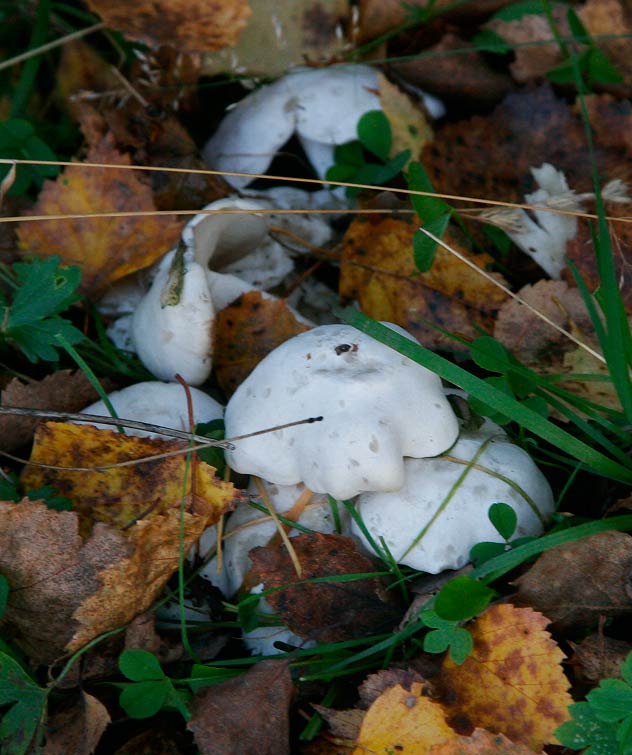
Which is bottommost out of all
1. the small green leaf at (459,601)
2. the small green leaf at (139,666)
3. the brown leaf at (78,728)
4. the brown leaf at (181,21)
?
the brown leaf at (78,728)

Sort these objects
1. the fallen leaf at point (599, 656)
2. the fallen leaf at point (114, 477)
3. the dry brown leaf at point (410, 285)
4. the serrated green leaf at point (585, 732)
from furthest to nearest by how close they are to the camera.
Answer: the dry brown leaf at point (410, 285)
the fallen leaf at point (114, 477)
the fallen leaf at point (599, 656)
the serrated green leaf at point (585, 732)

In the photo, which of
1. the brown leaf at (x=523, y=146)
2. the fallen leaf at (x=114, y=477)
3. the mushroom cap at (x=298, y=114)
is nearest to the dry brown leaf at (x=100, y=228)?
the mushroom cap at (x=298, y=114)

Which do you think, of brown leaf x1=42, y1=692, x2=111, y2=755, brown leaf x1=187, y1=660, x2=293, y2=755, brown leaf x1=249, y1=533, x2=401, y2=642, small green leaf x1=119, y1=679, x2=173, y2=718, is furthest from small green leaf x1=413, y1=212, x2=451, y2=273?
brown leaf x1=42, y1=692, x2=111, y2=755

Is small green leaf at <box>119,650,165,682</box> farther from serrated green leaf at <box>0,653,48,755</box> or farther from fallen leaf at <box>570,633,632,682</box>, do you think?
fallen leaf at <box>570,633,632,682</box>

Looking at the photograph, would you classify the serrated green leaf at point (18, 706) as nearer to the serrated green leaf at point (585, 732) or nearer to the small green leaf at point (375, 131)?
the serrated green leaf at point (585, 732)

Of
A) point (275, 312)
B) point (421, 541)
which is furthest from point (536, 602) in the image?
point (275, 312)

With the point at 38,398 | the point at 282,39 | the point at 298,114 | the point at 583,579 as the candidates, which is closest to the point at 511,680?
the point at 583,579

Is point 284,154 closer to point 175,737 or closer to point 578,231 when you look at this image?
point 578,231
